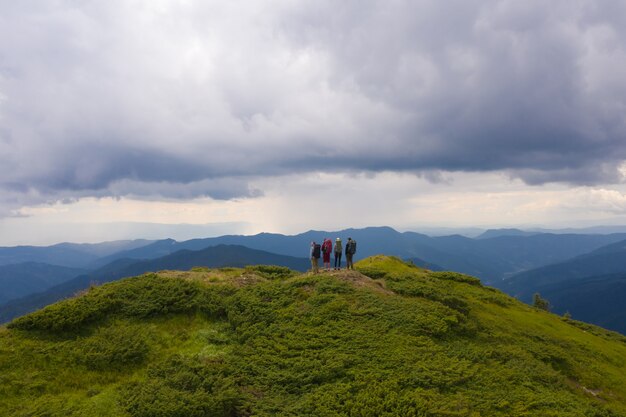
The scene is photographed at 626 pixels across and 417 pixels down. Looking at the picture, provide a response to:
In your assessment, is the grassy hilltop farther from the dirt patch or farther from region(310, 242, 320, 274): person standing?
region(310, 242, 320, 274): person standing

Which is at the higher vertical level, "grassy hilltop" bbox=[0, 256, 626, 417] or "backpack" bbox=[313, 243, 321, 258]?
"backpack" bbox=[313, 243, 321, 258]

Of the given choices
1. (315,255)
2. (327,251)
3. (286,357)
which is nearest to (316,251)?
(315,255)

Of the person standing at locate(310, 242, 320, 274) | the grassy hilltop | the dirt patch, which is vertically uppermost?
the person standing at locate(310, 242, 320, 274)

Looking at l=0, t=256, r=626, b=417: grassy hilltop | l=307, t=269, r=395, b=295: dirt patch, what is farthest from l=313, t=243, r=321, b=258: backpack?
l=0, t=256, r=626, b=417: grassy hilltop

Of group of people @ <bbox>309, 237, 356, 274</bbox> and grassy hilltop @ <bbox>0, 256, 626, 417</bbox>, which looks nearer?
grassy hilltop @ <bbox>0, 256, 626, 417</bbox>

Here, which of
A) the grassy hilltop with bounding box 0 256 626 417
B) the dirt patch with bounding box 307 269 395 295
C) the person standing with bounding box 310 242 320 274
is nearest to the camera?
the grassy hilltop with bounding box 0 256 626 417

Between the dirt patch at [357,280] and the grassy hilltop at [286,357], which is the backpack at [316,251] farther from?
the grassy hilltop at [286,357]

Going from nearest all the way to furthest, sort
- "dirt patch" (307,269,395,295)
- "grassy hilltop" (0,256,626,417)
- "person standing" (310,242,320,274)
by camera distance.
Answer: "grassy hilltop" (0,256,626,417) → "dirt patch" (307,269,395,295) → "person standing" (310,242,320,274)

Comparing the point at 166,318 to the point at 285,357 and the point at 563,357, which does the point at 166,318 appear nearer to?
the point at 285,357

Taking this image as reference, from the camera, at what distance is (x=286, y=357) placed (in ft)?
64.6

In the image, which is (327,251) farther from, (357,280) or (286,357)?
(286,357)

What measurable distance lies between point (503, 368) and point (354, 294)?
9849mm

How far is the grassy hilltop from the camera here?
52.8ft

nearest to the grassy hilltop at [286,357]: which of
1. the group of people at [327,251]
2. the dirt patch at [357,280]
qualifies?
the dirt patch at [357,280]
